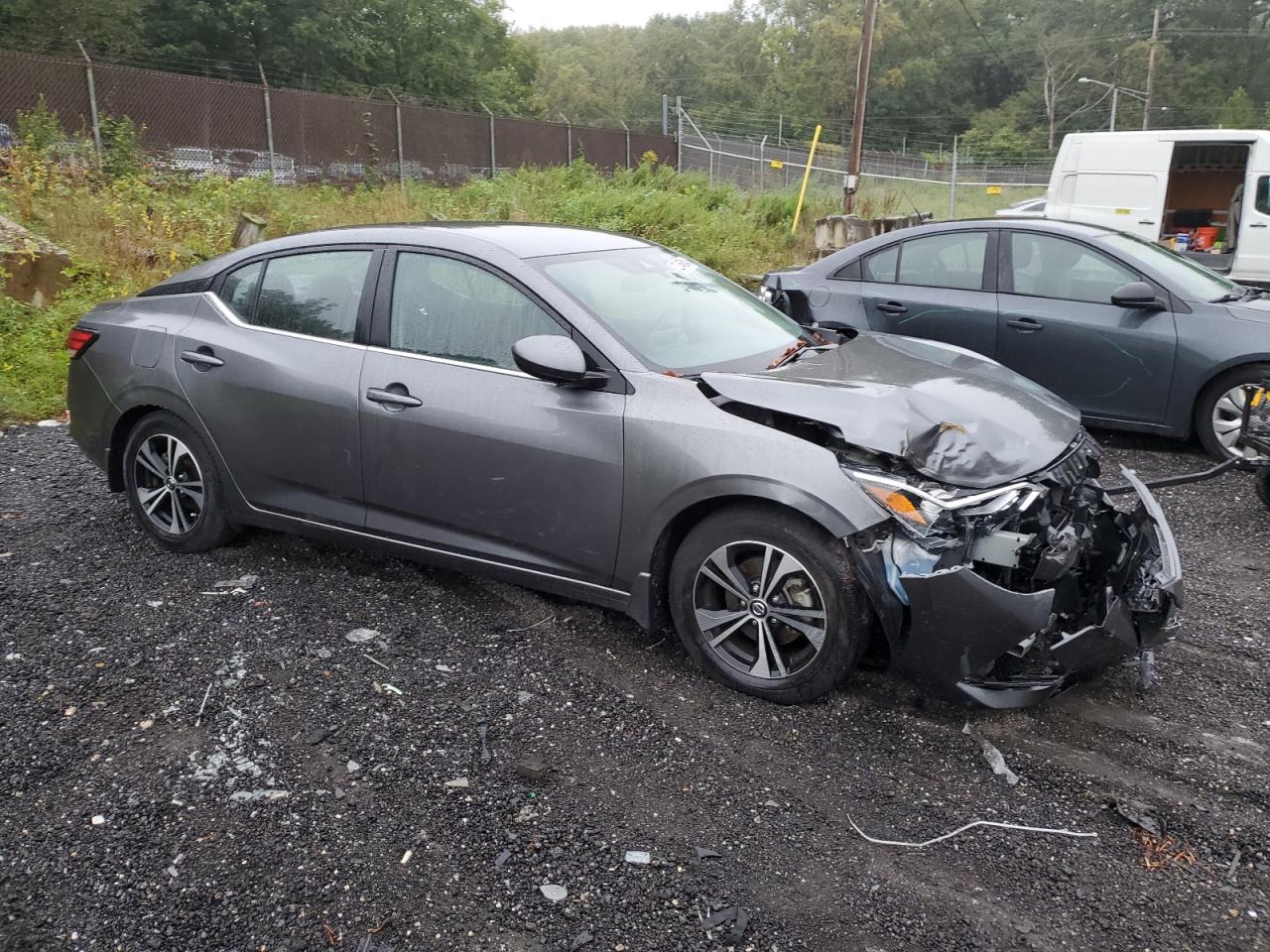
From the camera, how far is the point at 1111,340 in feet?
21.3

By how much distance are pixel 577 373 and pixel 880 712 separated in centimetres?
159

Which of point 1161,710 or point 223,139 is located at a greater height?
point 223,139

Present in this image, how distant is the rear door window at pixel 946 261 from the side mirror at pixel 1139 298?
0.95 meters

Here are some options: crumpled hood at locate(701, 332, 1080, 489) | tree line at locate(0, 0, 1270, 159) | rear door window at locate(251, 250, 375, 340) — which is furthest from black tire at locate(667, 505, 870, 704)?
tree line at locate(0, 0, 1270, 159)

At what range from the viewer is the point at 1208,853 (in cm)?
275

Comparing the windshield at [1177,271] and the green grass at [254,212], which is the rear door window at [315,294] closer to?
the green grass at [254,212]

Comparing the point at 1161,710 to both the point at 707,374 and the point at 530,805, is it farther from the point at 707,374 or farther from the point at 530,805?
the point at 530,805

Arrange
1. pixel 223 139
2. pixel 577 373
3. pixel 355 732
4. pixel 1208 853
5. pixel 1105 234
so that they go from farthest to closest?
1. pixel 223 139
2. pixel 1105 234
3. pixel 577 373
4. pixel 355 732
5. pixel 1208 853

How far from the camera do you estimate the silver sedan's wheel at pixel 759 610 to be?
3.33 meters

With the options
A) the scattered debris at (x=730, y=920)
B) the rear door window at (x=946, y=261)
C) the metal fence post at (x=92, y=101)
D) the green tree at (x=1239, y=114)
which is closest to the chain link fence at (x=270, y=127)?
the metal fence post at (x=92, y=101)

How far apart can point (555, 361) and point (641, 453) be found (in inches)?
18.0

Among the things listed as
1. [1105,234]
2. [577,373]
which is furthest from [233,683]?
[1105,234]

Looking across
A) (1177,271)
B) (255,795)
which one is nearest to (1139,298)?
(1177,271)

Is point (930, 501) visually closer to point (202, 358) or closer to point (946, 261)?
point (202, 358)
